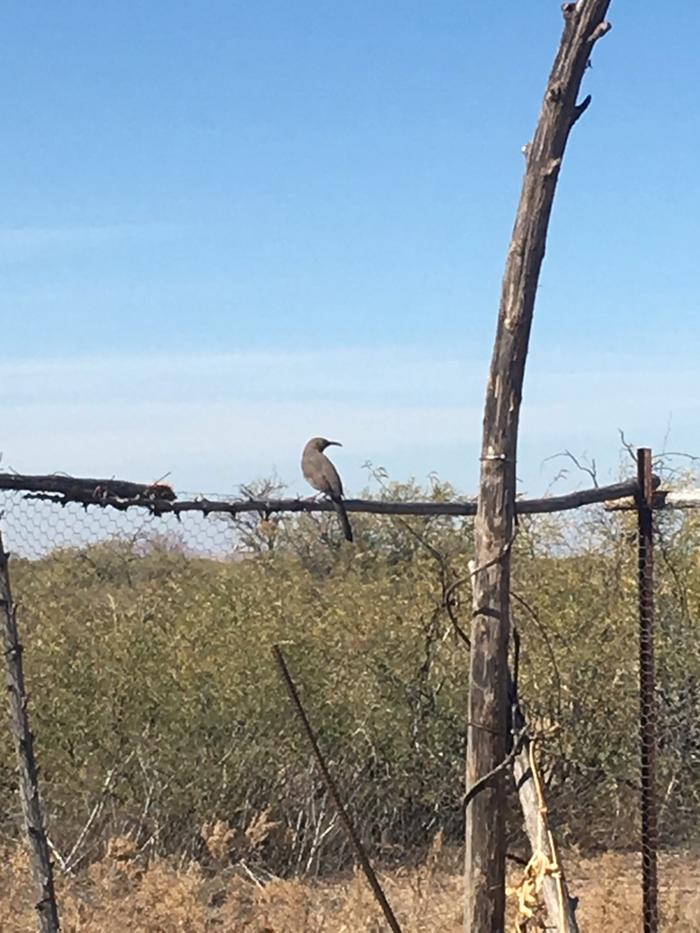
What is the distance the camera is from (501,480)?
12.7ft

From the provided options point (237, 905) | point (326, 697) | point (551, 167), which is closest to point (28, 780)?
point (237, 905)

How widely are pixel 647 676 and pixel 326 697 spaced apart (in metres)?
3.65

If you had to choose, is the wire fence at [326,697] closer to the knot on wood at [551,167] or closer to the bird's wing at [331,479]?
the bird's wing at [331,479]

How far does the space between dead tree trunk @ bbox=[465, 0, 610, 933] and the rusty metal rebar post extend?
152 cm

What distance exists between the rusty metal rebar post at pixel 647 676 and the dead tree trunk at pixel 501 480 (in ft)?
4.98

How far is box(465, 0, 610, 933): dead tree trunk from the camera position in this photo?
12.7ft

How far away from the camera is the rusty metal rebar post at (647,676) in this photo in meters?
5.31

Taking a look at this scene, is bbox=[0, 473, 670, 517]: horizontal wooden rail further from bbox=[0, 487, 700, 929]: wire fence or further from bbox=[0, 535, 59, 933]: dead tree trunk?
bbox=[0, 487, 700, 929]: wire fence

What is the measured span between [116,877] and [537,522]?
462cm

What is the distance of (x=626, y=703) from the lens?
913 cm

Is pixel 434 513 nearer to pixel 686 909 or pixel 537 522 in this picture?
pixel 686 909

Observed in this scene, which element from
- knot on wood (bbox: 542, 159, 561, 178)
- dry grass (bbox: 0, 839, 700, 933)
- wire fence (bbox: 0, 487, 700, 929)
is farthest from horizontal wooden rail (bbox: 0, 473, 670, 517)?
wire fence (bbox: 0, 487, 700, 929)

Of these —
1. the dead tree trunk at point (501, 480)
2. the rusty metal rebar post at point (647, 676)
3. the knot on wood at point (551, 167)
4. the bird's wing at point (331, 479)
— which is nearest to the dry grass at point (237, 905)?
the rusty metal rebar post at point (647, 676)

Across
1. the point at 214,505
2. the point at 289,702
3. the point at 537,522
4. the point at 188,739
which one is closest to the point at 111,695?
the point at 188,739
